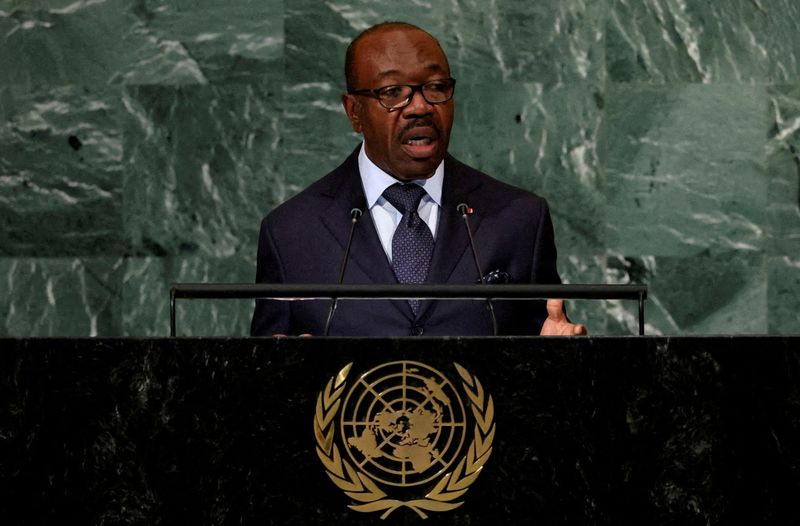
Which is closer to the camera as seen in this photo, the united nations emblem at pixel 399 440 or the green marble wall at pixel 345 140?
the united nations emblem at pixel 399 440

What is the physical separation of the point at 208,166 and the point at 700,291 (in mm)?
1730

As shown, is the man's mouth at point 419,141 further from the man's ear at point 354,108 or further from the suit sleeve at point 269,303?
the suit sleeve at point 269,303

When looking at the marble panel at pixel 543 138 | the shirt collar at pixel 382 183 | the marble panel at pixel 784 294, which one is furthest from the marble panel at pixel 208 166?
the marble panel at pixel 784 294

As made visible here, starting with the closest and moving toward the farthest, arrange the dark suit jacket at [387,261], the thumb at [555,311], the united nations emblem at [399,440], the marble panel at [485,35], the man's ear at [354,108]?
the united nations emblem at [399,440] < the thumb at [555,311] < the dark suit jacket at [387,261] < the man's ear at [354,108] < the marble panel at [485,35]

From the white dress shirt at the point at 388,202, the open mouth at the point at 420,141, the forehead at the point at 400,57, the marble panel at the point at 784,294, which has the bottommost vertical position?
the marble panel at the point at 784,294

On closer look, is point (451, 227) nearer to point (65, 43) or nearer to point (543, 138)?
point (543, 138)

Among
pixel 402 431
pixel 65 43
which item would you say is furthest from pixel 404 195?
pixel 65 43

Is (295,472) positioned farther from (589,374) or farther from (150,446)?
(589,374)

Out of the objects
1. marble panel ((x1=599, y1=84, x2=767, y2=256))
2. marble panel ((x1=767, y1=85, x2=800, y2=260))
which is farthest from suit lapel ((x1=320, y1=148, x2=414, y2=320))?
marble panel ((x1=767, y1=85, x2=800, y2=260))

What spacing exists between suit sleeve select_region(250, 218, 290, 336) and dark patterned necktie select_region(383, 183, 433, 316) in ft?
0.87

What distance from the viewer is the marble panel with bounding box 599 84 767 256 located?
177 inches

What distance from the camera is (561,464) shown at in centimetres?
195

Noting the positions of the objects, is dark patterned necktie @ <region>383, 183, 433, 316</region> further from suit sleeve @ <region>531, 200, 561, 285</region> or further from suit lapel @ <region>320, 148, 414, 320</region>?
suit sleeve @ <region>531, 200, 561, 285</region>

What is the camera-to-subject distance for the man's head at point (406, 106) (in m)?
2.91
